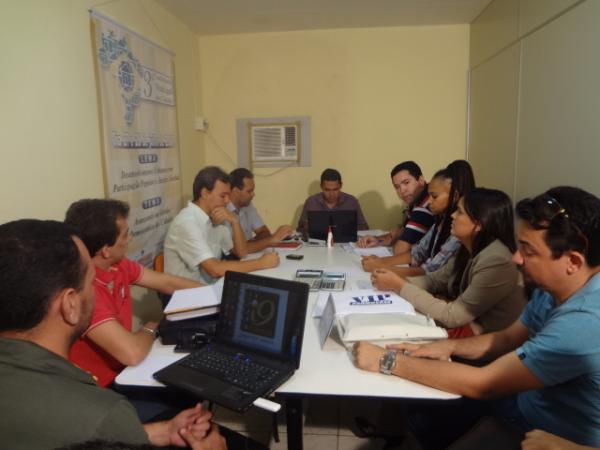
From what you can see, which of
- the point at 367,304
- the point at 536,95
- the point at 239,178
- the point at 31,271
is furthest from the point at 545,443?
the point at 239,178

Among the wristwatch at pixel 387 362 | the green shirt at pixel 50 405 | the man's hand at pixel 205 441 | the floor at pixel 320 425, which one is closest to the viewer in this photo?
the green shirt at pixel 50 405

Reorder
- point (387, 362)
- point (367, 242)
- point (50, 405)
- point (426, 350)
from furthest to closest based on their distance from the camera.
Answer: point (367, 242) < point (426, 350) < point (387, 362) < point (50, 405)

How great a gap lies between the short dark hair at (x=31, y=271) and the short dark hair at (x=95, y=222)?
58 cm

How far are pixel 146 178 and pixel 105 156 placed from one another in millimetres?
540

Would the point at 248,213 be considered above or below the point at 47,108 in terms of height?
below

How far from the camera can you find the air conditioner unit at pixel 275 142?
4.35m

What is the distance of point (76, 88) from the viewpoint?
2.34 m

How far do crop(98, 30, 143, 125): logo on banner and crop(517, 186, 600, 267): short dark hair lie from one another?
253cm

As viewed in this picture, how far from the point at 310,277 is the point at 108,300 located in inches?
40.2

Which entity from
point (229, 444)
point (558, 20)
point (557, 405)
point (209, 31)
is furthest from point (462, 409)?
point (209, 31)

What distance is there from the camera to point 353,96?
13.9 feet

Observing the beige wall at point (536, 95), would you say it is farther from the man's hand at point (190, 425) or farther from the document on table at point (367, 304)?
the man's hand at point (190, 425)

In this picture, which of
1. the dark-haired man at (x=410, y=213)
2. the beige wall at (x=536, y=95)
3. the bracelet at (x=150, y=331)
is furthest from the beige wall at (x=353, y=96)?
the bracelet at (x=150, y=331)

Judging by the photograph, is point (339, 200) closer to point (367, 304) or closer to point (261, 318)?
point (367, 304)
